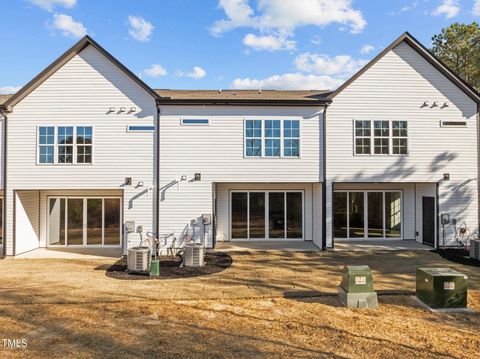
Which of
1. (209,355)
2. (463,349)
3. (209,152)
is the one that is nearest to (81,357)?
(209,355)

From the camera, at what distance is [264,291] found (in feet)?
30.7

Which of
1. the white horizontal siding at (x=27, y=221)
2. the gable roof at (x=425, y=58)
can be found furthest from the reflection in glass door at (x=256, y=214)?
the white horizontal siding at (x=27, y=221)

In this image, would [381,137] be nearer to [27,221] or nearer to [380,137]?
[380,137]

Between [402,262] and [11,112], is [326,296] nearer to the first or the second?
[402,262]

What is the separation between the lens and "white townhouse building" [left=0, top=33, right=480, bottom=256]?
14367mm

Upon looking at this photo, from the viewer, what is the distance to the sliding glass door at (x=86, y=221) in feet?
52.5

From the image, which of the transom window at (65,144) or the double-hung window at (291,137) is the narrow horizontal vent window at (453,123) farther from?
the transom window at (65,144)

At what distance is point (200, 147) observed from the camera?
584 inches

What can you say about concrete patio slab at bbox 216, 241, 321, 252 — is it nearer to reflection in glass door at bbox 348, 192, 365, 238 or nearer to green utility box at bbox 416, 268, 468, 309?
reflection in glass door at bbox 348, 192, 365, 238

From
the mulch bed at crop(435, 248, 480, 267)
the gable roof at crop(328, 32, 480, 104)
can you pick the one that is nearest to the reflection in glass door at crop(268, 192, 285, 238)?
the gable roof at crop(328, 32, 480, 104)

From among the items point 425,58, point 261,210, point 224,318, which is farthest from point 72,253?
point 425,58

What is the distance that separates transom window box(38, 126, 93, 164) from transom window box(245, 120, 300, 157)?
6985mm

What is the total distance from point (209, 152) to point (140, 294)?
733 cm

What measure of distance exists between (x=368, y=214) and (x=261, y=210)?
559cm
